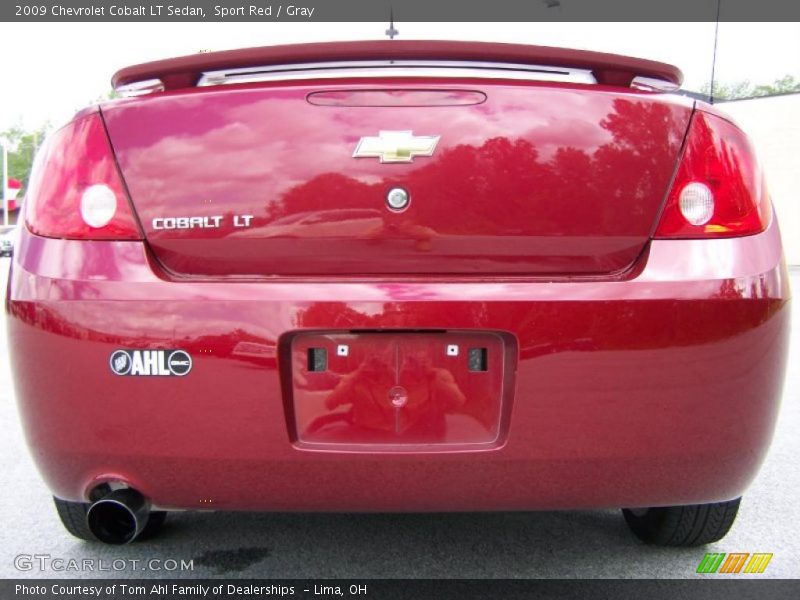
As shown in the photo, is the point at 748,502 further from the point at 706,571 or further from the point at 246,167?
the point at 246,167

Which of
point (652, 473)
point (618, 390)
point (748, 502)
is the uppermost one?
point (618, 390)

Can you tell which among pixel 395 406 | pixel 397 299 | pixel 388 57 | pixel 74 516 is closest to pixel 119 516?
pixel 74 516

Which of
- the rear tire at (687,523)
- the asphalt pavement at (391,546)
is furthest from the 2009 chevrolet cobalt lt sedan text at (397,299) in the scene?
the asphalt pavement at (391,546)

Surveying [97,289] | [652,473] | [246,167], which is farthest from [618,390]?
[97,289]

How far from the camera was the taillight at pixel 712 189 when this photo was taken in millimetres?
1676

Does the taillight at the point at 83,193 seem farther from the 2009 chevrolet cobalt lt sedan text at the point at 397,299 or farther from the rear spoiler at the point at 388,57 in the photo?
the rear spoiler at the point at 388,57

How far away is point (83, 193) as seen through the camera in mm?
1705

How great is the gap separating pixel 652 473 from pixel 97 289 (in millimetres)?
1315

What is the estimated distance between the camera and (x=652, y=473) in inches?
64.7

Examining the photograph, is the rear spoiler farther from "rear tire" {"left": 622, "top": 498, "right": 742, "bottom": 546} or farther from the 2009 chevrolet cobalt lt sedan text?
"rear tire" {"left": 622, "top": 498, "right": 742, "bottom": 546}

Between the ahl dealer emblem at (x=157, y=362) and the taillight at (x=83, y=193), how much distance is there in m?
0.28

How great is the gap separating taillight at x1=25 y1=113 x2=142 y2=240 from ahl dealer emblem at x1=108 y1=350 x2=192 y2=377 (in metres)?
0.28

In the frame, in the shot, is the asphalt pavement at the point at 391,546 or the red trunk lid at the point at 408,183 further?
the asphalt pavement at the point at 391,546

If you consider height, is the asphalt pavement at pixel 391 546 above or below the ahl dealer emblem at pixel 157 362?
below
